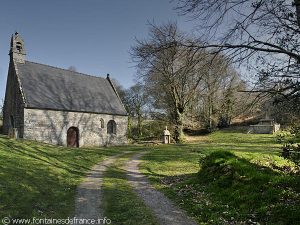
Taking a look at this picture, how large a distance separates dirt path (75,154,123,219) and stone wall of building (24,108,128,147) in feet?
52.6

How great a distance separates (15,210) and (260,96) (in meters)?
7.47

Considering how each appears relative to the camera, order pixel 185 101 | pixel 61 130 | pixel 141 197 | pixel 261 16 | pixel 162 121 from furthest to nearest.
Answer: pixel 162 121 → pixel 185 101 → pixel 61 130 → pixel 141 197 → pixel 261 16

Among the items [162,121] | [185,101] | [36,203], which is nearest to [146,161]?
[36,203]

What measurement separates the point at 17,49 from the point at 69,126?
10.5 m

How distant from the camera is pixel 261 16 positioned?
6777 millimetres

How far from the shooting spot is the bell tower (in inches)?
1337

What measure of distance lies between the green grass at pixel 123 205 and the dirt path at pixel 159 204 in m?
0.24

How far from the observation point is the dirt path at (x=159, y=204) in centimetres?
834

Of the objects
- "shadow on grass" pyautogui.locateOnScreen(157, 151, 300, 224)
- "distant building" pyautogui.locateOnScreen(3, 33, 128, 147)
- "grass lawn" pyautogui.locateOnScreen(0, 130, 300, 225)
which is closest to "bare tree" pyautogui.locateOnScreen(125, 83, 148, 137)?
"distant building" pyautogui.locateOnScreen(3, 33, 128, 147)

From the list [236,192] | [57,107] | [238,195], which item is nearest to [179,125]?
[57,107]

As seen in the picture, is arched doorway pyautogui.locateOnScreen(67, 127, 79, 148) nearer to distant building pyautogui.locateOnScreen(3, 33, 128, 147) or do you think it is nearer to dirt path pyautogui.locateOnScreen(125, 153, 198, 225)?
distant building pyautogui.locateOnScreen(3, 33, 128, 147)

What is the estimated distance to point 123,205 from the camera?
10.0 metres

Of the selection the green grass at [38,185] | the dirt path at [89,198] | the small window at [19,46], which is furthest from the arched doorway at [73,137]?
the dirt path at [89,198]

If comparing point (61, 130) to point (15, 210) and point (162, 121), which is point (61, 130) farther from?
point (15, 210)
